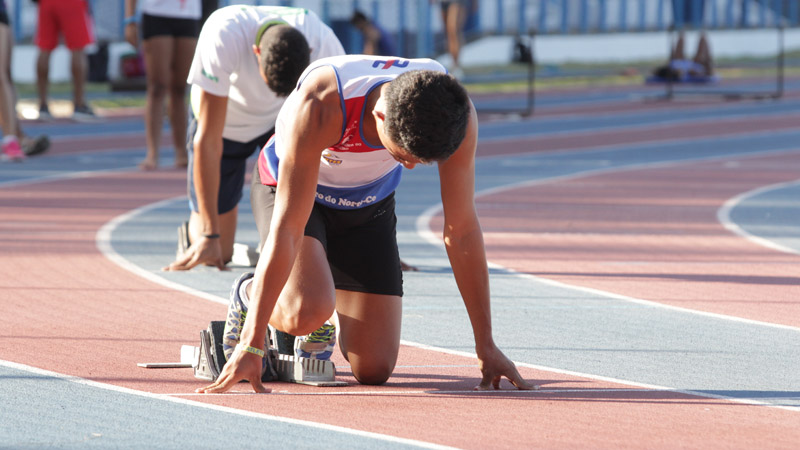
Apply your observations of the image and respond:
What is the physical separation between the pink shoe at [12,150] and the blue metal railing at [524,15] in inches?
442

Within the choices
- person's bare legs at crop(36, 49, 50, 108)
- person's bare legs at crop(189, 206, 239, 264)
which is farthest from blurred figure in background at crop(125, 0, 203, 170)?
person's bare legs at crop(189, 206, 239, 264)

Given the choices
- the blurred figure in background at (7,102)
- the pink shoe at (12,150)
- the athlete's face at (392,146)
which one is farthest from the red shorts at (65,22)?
the athlete's face at (392,146)

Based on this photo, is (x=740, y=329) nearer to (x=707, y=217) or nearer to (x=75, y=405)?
(x=75, y=405)

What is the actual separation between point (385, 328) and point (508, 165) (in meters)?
9.20

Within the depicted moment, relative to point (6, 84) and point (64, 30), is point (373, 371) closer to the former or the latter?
point (6, 84)

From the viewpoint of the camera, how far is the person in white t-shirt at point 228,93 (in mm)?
7293

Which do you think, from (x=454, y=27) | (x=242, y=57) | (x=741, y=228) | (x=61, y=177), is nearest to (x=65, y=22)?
(x=61, y=177)

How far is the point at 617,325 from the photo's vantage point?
6.50 metres

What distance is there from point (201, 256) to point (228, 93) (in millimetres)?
898

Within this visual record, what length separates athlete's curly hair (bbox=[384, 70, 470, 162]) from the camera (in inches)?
167

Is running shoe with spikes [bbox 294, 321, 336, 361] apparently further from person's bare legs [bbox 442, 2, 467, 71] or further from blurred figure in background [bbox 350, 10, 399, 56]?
person's bare legs [bbox 442, 2, 467, 71]

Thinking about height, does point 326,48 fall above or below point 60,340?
above

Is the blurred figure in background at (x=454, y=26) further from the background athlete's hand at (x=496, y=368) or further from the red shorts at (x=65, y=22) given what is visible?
the background athlete's hand at (x=496, y=368)

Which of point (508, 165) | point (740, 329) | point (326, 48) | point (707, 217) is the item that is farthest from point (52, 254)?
point (508, 165)
